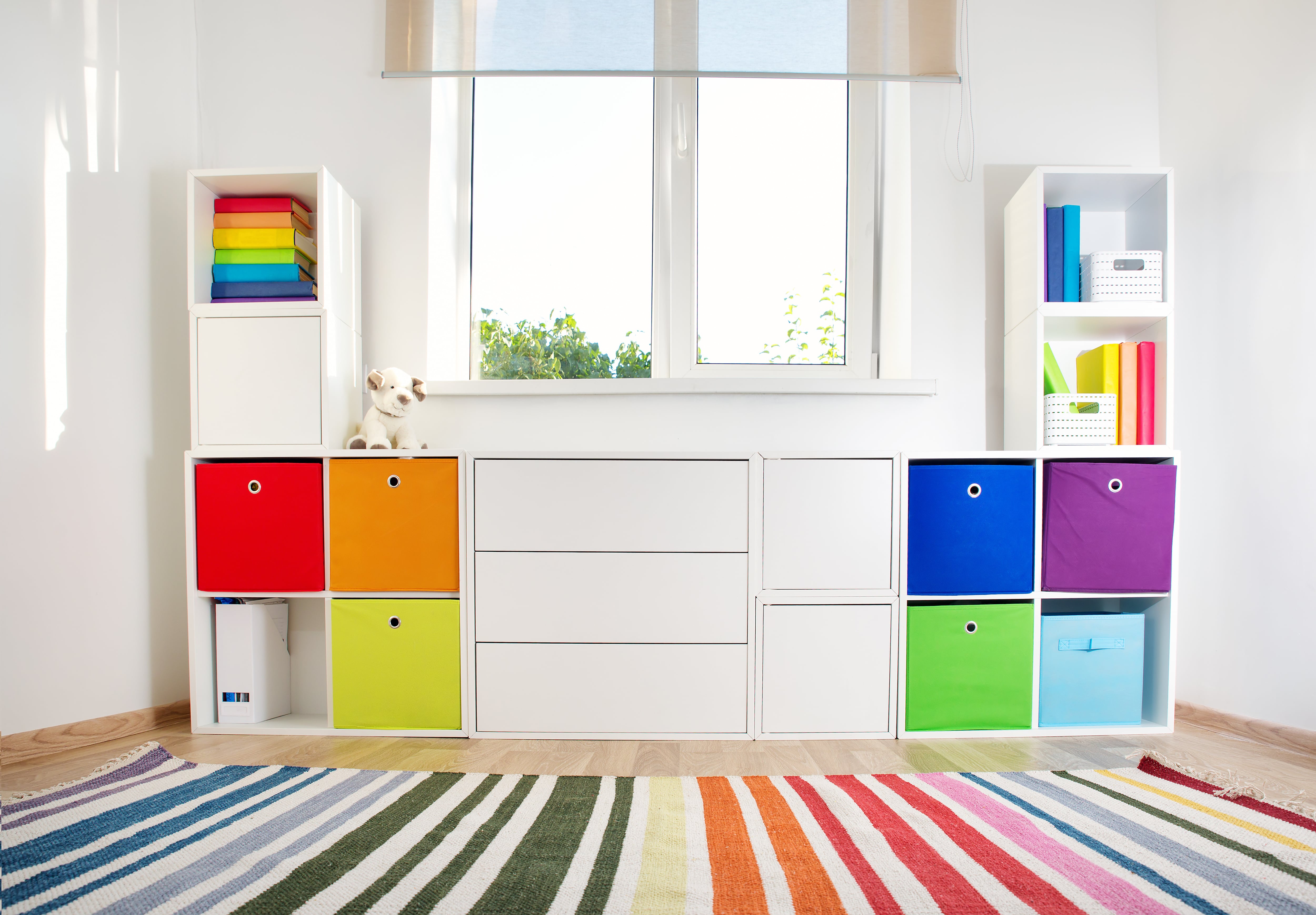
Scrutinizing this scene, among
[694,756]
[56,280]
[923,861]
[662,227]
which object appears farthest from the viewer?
[662,227]

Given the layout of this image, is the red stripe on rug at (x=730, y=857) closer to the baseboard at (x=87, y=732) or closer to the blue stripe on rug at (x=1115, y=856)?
the blue stripe on rug at (x=1115, y=856)

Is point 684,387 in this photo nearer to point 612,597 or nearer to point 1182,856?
point 612,597

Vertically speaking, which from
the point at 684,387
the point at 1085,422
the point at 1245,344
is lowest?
the point at 1085,422

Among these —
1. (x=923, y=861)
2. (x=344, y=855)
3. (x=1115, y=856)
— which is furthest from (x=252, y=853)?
(x=1115, y=856)

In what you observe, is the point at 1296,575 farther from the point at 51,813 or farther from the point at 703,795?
the point at 51,813

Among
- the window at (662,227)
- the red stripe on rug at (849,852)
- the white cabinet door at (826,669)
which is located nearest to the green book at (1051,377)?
the window at (662,227)

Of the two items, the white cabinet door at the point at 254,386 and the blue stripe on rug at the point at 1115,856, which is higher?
the white cabinet door at the point at 254,386

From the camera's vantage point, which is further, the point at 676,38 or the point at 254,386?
the point at 676,38

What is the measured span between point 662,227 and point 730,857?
1829 mm

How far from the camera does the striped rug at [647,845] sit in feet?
3.29

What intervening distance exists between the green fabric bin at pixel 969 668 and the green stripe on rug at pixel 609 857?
82cm

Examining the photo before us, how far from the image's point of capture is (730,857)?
1.13 meters

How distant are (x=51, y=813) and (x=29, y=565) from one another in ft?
2.34

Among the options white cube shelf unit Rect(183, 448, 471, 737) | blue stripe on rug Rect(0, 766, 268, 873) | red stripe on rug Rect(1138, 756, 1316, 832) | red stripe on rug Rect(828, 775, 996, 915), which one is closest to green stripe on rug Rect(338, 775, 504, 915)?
white cube shelf unit Rect(183, 448, 471, 737)
